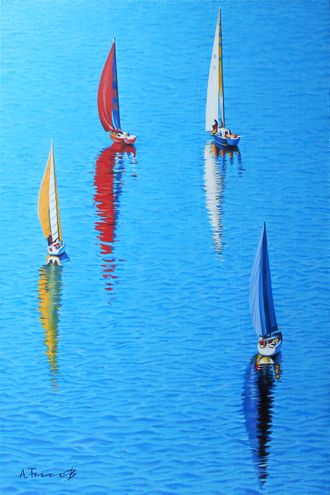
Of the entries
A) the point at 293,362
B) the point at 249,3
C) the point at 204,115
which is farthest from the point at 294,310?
the point at 249,3

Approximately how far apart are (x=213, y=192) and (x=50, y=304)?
0.72m

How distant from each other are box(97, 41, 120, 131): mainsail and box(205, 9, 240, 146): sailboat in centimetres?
34

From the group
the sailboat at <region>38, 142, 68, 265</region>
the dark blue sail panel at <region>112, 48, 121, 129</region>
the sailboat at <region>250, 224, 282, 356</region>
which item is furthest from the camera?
the dark blue sail panel at <region>112, 48, 121, 129</region>

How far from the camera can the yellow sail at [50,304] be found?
358cm

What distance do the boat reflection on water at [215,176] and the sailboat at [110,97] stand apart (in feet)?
1.00

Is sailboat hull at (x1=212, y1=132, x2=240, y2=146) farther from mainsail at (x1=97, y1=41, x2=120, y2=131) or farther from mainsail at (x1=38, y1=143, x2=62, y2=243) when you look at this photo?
mainsail at (x1=38, y1=143, x2=62, y2=243)

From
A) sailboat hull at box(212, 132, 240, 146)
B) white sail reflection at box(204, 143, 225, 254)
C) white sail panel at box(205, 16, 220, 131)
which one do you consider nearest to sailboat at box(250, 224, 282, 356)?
white sail reflection at box(204, 143, 225, 254)

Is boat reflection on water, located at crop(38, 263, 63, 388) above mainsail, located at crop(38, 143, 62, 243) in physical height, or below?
below

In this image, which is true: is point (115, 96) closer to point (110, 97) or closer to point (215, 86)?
point (110, 97)

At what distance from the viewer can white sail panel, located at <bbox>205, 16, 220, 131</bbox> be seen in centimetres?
382

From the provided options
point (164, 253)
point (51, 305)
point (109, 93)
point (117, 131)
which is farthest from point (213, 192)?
point (51, 305)

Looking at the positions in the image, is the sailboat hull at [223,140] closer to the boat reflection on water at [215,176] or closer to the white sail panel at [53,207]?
the boat reflection on water at [215,176]

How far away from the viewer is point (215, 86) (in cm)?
383
